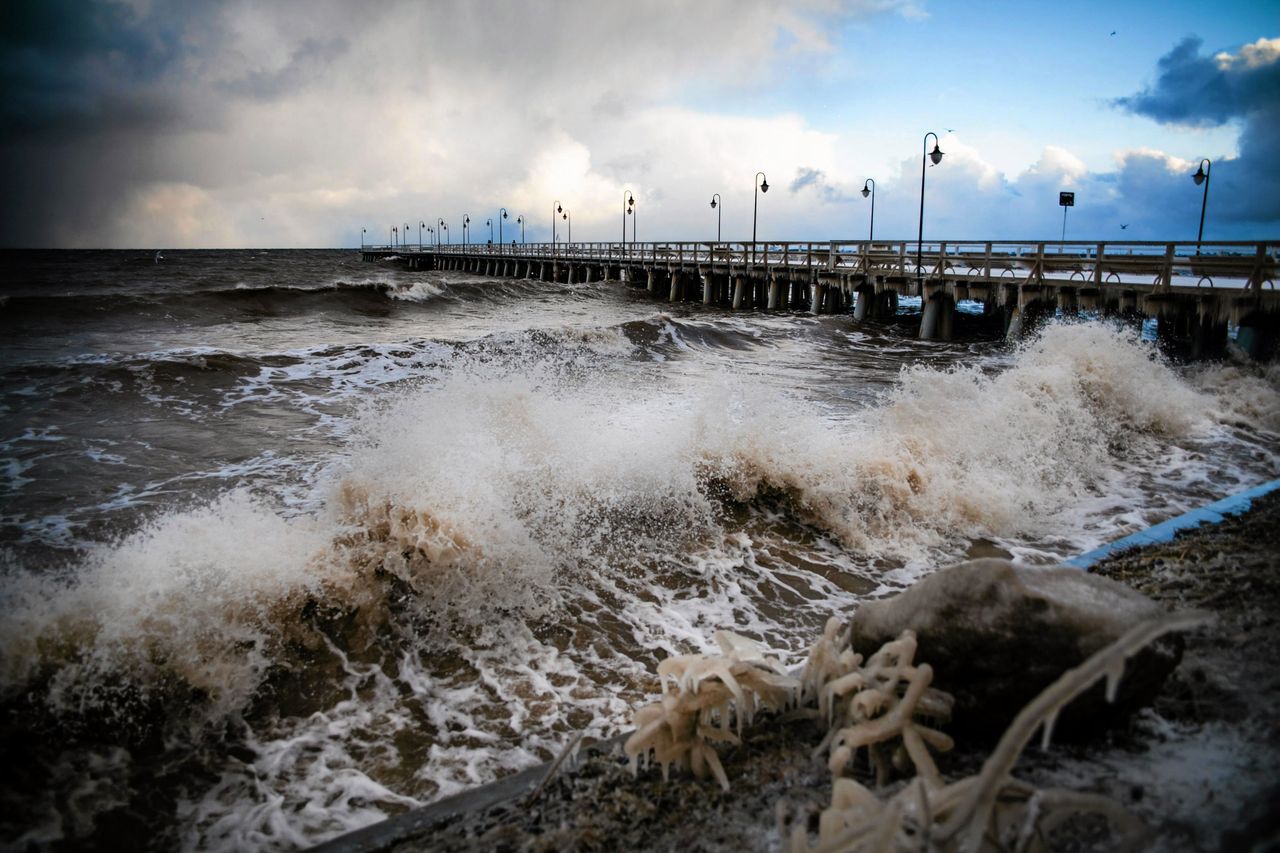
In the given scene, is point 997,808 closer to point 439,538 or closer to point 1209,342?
point 439,538

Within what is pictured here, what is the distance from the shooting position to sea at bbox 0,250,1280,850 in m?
3.92

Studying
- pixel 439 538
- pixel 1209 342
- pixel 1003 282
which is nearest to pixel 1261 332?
pixel 1209 342

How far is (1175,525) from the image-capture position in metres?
6.57

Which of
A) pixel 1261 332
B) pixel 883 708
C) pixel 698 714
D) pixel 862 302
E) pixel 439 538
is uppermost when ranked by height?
pixel 862 302

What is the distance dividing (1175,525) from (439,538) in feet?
22.4

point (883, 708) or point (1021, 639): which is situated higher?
point (1021, 639)

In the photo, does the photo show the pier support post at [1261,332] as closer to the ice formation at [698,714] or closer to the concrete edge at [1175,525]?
the concrete edge at [1175,525]

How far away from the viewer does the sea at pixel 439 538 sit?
3.92m

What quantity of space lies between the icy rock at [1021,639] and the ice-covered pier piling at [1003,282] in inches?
625

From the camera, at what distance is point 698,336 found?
24031 mm

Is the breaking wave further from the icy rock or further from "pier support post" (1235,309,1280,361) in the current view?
"pier support post" (1235,309,1280,361)

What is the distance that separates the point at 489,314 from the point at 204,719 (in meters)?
31.0

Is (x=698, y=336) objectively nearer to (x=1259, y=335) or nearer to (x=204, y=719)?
(x=1259, y=335)

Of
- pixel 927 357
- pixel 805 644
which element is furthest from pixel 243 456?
pixel 927 357
